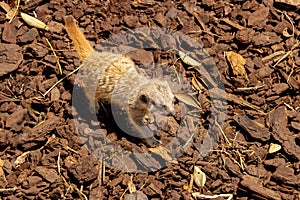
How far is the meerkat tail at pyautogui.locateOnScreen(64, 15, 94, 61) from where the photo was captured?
5391 mm

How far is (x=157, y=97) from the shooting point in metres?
5.23

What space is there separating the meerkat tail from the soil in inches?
3.9

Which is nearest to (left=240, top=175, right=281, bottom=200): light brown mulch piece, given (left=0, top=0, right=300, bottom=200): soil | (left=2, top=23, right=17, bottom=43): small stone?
(left=0, top=0, right=300, bottom=200): soil

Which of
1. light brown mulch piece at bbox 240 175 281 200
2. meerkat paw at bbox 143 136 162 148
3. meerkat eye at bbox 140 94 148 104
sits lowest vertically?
light brown mulch piece at bbox 240 175 281 200

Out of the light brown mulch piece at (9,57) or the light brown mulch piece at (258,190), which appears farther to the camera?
the light brown mulch piece at (9,57)

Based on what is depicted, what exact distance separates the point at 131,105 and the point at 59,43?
3.03 feet

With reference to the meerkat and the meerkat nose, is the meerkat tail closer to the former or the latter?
the meerkat

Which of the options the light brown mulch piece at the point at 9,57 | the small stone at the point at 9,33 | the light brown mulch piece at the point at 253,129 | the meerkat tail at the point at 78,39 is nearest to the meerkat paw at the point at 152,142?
the light brown mulch piece at the point at 253,129

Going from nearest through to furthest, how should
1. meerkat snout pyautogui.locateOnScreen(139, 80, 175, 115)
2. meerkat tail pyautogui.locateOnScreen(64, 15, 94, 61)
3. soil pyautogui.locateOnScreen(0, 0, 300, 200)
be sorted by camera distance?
soil pyautogui.locateOnScreen(0, 0, 300, 200), meerkat snout pyautogui.locateOnScreen(139, 80, 175, 115), meerkat tail pyautogui.locateOnScreen(64, 15, 94, 61)

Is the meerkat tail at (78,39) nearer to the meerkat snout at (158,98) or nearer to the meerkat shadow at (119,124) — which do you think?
the meerkat shadow at (119,124)

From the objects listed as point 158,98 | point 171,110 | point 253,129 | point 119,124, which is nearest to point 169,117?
point 171,110

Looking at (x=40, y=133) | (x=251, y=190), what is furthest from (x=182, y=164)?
(x=40, y=133)

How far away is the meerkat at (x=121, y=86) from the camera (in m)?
5.29

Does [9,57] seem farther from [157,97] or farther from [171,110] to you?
[171,110]
